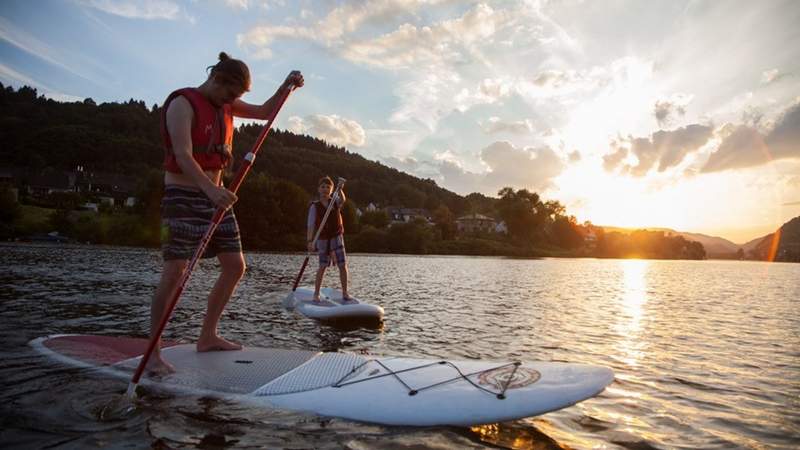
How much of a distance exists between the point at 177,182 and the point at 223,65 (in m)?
1.22

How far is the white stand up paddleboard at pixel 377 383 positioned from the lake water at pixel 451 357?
0.47 ft

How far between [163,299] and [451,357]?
4.23 meters

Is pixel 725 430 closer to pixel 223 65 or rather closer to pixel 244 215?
pixel 223 65

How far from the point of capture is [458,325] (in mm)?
10812

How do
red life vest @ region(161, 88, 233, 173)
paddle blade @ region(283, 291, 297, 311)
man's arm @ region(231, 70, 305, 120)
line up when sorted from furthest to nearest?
1. paddle blade @ region(283, 291, 297, 311)
2. man's arm @ region(231, 70, 305, 120)
3. red life vest @ region(161, 88, 233, 173)

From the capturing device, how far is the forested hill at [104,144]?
340 feet

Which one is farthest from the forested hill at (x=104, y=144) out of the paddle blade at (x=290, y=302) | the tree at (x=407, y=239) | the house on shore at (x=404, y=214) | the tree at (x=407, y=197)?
the paddle blade at (x=290, y=302)

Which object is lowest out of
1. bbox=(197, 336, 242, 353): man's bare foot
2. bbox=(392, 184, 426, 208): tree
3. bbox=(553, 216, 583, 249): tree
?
bbox=(197, 336, 242, 353): man's bare foot

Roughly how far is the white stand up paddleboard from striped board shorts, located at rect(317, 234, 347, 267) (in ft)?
18.4

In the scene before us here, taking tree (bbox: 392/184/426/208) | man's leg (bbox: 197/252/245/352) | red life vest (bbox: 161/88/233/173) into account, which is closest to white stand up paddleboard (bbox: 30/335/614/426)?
man's leg (bbox: 197/252/245/352)

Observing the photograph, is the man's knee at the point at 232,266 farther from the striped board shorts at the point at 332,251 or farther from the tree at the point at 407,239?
the tree at the point at 407,239

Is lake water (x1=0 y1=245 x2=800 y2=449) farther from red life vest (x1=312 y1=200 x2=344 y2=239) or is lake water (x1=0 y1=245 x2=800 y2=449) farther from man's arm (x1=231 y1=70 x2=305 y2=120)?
man's arm (x1=231 y1=70 x2=305 y2=120)

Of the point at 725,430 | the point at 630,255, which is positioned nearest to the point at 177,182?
the point at 725,430

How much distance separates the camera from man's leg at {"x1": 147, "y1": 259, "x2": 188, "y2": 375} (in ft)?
15.4
